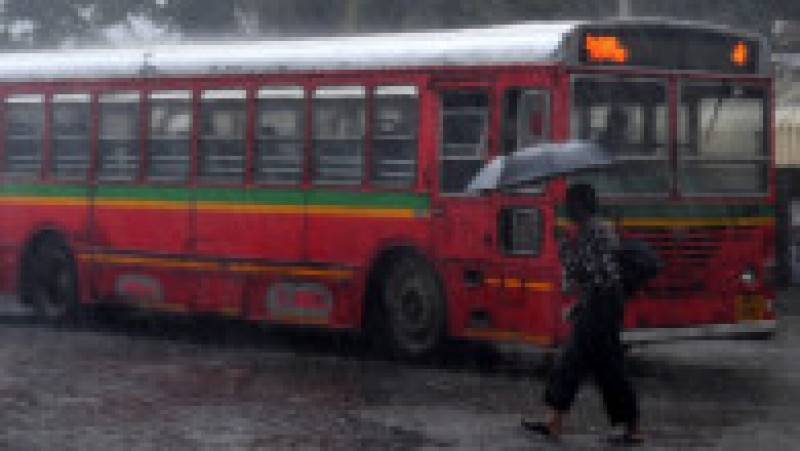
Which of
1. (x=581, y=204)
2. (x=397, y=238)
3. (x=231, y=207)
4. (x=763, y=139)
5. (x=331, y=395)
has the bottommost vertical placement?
(x=331, y=395)

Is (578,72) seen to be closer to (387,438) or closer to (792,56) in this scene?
A: (387,438)

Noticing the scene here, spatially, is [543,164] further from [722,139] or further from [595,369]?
[722,139]

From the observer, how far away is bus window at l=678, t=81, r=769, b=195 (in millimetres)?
14875

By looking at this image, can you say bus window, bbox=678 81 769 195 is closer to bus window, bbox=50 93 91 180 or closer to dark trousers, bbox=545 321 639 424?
dark trousers, bbox=545 321 639 424

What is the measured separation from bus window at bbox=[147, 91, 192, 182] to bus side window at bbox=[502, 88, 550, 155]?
422 centimetres

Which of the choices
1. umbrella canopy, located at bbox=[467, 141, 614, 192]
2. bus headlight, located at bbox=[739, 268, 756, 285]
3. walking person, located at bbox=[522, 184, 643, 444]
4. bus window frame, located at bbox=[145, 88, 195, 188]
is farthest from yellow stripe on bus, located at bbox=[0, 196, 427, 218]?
walking person, located at bbox=[522, 184, 643, 444]

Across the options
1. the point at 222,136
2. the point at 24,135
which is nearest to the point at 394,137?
the point at 222,136

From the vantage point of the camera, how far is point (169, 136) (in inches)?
714

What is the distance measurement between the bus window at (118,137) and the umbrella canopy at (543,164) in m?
6.91

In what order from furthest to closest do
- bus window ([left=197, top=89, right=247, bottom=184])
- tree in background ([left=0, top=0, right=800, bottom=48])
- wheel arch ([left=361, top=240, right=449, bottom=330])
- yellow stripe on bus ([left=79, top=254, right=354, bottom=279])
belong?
tree in background ([left=0, top=0, right=800, bottom=48]) < bus window ([left=197, top=89, right=247, bottom=184]) < yellow stripe on bus ([left=79, top=254, right=354, bottom=279]) < wheel arch ([left=361, top=240, right=449, bottom=330])

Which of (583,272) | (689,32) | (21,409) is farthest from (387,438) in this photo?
(689,32)

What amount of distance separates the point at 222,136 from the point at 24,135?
3.35 m

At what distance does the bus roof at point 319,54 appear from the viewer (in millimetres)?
14633

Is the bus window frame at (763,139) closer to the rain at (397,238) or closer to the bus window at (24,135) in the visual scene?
the rain at (397,238)
